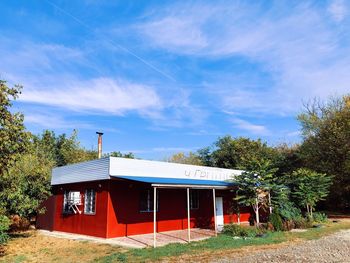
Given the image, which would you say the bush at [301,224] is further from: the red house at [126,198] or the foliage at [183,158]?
the foliage at [183,158]

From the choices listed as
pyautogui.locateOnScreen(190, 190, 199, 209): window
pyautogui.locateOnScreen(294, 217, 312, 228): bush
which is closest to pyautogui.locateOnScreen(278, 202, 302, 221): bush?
pyautogui.locateOnScreen(294, 217, 312, 228): bush

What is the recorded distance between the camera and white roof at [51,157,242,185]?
15.7 m

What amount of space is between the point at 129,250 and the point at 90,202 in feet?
18.4

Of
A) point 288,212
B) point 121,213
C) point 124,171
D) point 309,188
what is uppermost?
point 124,171

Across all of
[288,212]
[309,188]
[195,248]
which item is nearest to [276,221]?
[288,212]

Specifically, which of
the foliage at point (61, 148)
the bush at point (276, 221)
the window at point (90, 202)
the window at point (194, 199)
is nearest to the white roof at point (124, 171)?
the window at point (90, 202)

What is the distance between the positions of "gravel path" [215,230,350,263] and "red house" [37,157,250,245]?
4.04m

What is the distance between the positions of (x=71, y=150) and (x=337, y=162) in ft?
96.0

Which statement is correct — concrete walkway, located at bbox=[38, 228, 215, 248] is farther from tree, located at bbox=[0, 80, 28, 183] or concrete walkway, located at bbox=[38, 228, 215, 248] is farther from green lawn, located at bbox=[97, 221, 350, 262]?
tree, located at bbox=[0, 80, 28, 183]

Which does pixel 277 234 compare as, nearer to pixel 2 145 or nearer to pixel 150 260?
pixel 150 260

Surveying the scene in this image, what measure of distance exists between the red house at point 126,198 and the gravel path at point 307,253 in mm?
4042

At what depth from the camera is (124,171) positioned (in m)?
15.9

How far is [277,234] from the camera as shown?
50.5ft

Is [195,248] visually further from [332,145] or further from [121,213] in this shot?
[332,145]
